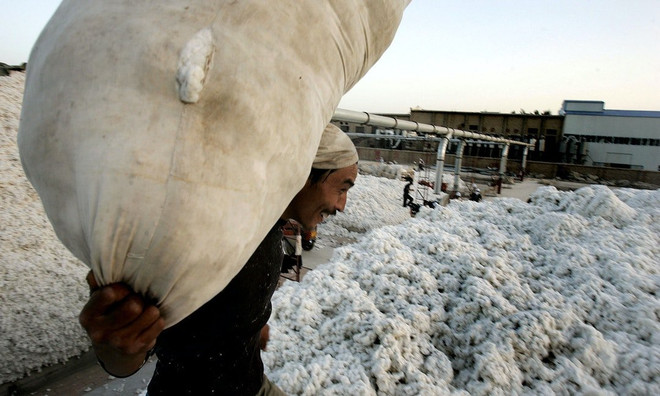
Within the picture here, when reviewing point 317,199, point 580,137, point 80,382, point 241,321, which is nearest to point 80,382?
point 80,382

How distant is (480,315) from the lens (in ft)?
7.05

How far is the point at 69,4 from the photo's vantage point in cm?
66

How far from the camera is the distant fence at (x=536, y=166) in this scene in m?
16.8

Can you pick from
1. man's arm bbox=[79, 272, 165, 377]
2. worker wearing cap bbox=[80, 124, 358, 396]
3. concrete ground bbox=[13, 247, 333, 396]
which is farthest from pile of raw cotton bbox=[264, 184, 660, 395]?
man's arm bbox=[79, 272, 165, 377]

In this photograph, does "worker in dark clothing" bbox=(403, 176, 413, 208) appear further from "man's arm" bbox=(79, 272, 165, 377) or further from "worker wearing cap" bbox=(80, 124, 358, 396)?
"man's arm" bbox=(79, 272, 165, 377)

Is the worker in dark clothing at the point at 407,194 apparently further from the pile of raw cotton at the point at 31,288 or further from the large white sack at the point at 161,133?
the large white sack at the point at 161,133

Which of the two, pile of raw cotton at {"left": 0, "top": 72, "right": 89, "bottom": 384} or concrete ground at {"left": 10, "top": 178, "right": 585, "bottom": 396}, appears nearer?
concrete ground at {"left": 10, "top": 178, "right": 585, "bottom": 396}

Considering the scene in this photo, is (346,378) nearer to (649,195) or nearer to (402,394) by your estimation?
(402,394)

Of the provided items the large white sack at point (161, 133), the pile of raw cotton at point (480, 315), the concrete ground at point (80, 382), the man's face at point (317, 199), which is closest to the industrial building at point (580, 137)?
the pile of raw cotton at point (480, 315)

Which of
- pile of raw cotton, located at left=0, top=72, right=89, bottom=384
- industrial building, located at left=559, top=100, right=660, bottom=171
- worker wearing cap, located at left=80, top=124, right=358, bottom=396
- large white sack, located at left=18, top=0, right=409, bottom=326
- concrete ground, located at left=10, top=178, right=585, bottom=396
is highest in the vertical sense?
industrial building, located at left=559, top=100, right=660, bottom=171

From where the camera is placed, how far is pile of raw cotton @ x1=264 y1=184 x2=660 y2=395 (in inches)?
69.3

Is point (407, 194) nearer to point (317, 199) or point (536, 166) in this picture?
point (317, 199)

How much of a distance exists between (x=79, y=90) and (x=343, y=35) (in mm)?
543

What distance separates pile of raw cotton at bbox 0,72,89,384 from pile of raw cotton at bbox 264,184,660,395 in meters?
1.60
